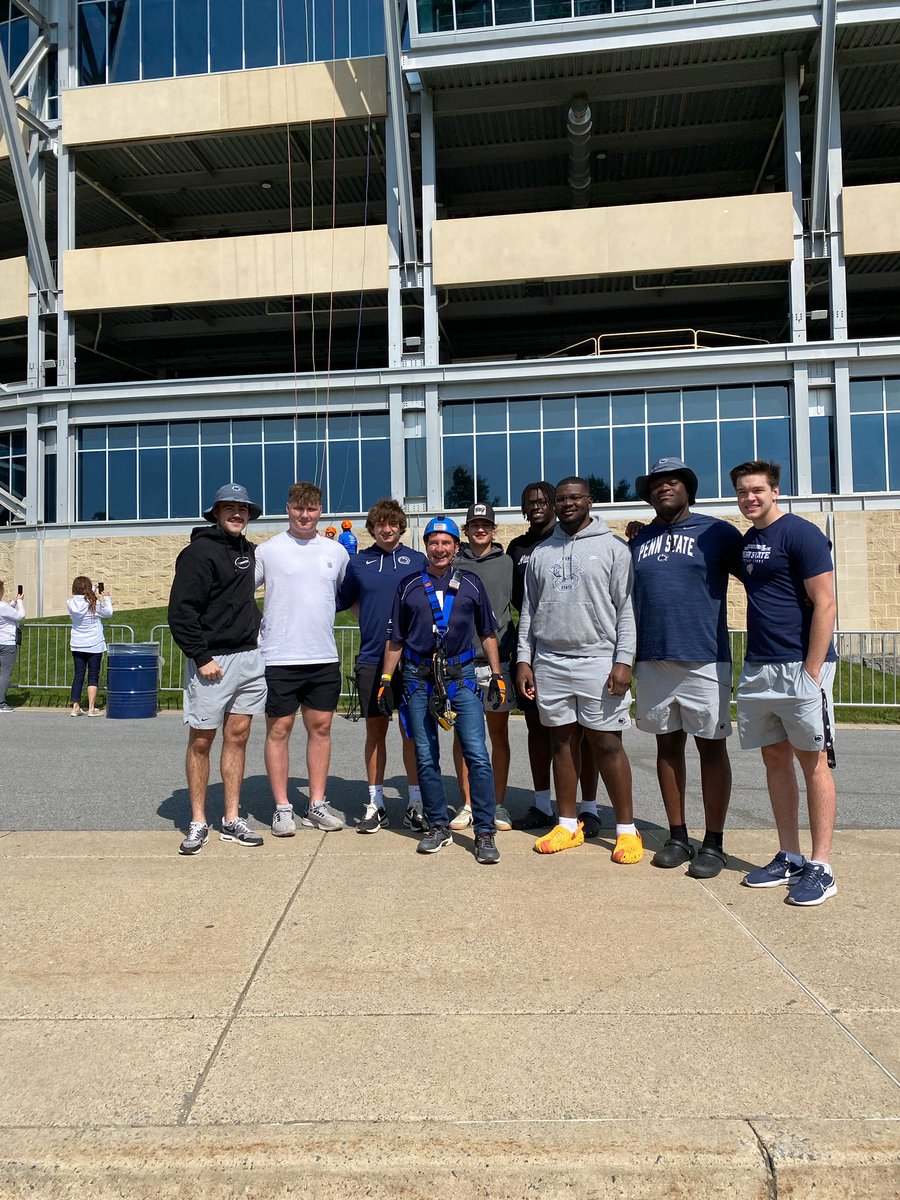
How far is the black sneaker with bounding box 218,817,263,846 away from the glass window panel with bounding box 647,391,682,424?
21881 millimetres

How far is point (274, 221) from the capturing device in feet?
106

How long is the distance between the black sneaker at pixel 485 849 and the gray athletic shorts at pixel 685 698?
3.54 feet

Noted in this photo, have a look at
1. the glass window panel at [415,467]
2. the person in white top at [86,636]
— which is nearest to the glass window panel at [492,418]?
the glass window panel at [415,467]

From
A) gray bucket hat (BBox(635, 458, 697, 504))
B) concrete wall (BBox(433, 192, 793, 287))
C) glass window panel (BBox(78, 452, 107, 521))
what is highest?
concrete wall (BBox(433, 192, 793, 287))

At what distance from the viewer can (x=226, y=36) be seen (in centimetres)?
2631

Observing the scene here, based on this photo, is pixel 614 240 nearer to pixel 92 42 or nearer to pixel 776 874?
pixel 92 42

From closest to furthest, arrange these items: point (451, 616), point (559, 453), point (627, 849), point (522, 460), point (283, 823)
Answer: point (627, 849) < point (451, 616) < point (283, 823) < point (559, 453) < point (522, 460)

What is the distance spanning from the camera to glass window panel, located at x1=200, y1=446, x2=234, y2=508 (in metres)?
27.2

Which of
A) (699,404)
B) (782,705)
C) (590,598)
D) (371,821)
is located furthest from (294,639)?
(699,404)

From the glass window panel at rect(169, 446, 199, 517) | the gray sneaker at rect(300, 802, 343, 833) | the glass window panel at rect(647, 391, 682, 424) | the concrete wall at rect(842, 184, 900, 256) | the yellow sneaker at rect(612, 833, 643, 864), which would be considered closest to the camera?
the yellow sneaker at rect(612, 833, 643, 864)

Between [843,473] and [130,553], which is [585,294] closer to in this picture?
[843,473]

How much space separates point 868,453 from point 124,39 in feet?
82.7

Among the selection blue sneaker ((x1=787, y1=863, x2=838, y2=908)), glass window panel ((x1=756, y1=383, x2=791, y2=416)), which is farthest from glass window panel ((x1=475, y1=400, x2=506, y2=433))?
blue sneaker ((x1=787, y1=863, x2=838, y2=908))

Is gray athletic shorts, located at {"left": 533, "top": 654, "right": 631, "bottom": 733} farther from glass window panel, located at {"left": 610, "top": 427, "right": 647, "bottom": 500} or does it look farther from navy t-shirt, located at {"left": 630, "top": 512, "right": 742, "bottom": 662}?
glass window panel, located at {"left": 610, "top": 427, "right": 647, "bottom": 500}
